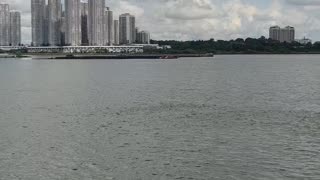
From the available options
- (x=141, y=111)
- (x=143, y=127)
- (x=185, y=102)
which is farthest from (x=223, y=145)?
(x=185, y=102)

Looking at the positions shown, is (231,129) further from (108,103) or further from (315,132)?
(108,103)

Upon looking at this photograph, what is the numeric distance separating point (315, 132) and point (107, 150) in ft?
41.6

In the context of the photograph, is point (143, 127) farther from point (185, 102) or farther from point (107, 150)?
point (185, 102)

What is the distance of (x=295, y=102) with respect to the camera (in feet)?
173

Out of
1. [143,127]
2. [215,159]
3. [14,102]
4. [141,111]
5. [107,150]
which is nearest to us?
[215,159]

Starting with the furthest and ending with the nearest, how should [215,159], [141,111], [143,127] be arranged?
[141,111], [143,127], [215,159]

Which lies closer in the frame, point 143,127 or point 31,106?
point 143,127

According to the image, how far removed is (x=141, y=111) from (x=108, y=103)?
8.58 metres

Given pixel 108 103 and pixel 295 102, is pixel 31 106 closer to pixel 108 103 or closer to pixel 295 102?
pixel 108 103

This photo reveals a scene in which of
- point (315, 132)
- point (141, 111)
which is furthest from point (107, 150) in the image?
point (141, 111)

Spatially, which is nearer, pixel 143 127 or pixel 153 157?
pixel 153 157

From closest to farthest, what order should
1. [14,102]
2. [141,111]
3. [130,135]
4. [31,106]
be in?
[130,135]
[141,111]
[31,106]
[14,102]

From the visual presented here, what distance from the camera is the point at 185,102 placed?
176ft

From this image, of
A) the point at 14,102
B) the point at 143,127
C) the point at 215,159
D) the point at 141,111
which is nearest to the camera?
the point at 215,159
